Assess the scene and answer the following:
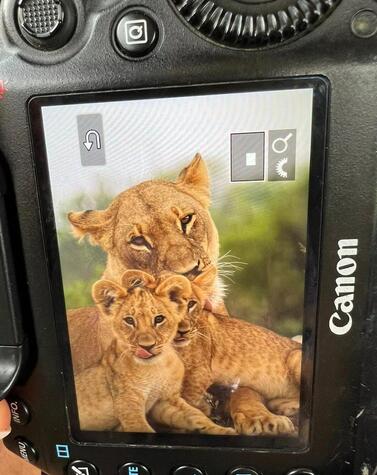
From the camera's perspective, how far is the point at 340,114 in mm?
366

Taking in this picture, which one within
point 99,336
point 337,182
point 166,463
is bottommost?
point 166,463

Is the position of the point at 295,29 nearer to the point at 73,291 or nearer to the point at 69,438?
the point at 73,291

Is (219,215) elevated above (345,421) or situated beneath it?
elevated above

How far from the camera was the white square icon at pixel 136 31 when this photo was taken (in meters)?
0.37

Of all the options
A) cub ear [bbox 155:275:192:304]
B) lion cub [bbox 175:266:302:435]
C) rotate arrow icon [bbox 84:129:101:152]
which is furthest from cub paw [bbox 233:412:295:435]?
rotate arrow icon [bbox 84:129:101:152]

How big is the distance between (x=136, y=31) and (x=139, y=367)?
0.77 ft

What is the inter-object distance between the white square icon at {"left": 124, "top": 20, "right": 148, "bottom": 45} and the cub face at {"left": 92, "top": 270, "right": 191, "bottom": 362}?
0.51 feet

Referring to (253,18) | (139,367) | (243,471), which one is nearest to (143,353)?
(139,367)

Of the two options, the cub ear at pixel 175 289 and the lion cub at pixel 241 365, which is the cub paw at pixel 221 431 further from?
the cub ear at pixel 175 289

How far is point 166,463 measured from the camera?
18.1 inches

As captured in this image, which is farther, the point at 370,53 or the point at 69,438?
the point at 69,438

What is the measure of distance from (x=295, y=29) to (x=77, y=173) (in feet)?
0.56

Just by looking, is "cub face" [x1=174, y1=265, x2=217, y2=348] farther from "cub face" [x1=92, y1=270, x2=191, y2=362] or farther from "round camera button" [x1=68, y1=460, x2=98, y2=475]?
"round camera button" [x1=68, y1=460, x2=98, y2=475]

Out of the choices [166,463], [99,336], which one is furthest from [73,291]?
[166,463]
